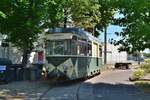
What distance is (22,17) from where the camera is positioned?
28.8 m

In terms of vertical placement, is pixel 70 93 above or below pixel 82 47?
below

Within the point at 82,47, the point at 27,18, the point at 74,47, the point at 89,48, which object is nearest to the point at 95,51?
the point at 89,48

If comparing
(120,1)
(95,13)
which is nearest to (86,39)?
(120,1)

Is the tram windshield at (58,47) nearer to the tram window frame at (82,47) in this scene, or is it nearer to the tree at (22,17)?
the tram window frame at (82,47)

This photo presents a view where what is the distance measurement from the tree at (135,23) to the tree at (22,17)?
4810mm

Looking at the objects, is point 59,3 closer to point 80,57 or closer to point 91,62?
point 80,57

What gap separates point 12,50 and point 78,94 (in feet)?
46.4

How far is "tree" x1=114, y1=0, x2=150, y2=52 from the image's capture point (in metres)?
23.9

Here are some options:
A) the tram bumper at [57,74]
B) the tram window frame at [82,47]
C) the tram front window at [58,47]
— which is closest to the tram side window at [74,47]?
the tram front window at [58,47]

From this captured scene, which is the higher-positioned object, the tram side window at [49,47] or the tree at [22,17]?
the tree at [22,17]

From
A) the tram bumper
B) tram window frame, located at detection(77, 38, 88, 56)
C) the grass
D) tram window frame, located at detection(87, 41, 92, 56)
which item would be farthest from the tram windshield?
the grass

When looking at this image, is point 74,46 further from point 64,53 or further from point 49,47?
point 49,47

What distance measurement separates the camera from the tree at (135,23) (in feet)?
78.6

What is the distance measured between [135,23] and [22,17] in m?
7.28
